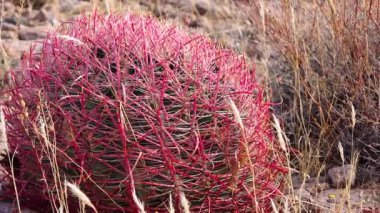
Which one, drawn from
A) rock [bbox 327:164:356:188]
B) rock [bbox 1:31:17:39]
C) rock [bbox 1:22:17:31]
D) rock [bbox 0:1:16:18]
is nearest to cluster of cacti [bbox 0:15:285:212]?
rock [bbox 327:164:356:188]

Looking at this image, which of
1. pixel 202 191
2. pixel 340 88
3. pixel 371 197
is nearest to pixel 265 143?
pixel 202 191

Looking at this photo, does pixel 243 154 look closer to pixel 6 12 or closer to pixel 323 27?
pixel 323 27

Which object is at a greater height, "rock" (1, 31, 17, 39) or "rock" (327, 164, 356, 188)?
"rock" (1, 31, 17, 39)

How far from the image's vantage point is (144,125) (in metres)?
2.72

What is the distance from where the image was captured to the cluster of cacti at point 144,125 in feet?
8.91

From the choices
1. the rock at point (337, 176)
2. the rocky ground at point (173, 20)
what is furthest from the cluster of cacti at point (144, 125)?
the rocky ground at point (173, 20)

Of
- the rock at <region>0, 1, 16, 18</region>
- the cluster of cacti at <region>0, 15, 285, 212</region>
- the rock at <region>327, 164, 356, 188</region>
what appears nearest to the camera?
the cluster of cacti at <region>0, 15, 285, 212</region>

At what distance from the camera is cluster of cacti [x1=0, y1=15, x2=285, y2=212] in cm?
271

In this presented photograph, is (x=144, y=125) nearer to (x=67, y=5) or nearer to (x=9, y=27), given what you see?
(x=9, y=27)

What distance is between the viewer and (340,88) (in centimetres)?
432

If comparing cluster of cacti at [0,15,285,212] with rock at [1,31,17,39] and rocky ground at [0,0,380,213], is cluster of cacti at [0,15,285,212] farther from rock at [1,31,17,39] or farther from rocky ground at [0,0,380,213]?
rock at [1,31,17,39]

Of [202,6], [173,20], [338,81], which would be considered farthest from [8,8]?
[338,81]

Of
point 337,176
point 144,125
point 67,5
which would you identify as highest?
point 144,125

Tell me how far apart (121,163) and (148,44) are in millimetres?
515
